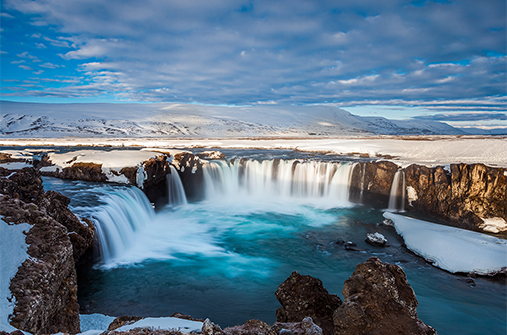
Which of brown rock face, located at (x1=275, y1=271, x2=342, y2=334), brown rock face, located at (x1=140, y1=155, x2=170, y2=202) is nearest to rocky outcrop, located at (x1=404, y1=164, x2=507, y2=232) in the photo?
brown rock face, located at (x1=275, y1=271, x2=342, y2=334)

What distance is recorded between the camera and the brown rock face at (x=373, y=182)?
16.8m

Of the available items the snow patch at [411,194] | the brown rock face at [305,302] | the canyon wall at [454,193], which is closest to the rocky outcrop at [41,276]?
the brown rock face at [305,302]

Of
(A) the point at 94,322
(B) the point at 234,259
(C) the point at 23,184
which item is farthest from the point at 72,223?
(B) the point at 234,259

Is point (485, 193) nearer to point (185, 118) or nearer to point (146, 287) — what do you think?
point (146, 287)

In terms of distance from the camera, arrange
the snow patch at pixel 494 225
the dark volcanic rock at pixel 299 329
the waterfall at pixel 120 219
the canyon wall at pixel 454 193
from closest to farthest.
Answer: the dark volcanic rock at pixel 299 329 → the waterfall at pixel 120 219 → the snow patch at pixel 494 225 → the canyon wall at pixel 454 193

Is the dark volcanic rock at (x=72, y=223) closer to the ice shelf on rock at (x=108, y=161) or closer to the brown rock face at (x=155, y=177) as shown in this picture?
the ice shelf on rock at (x=108, y=161)

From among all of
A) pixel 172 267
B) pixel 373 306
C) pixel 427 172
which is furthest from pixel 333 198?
pixel 373 306

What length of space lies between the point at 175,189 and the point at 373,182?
12.2 m

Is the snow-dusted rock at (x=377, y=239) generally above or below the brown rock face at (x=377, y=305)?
below

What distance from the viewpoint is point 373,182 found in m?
17.3

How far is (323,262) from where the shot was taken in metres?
10.0

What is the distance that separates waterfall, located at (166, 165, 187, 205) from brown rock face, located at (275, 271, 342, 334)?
13.9 metres

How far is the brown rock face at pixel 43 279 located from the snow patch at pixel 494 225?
15194mm

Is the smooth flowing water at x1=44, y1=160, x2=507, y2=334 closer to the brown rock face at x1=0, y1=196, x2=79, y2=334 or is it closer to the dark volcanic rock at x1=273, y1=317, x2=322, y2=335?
the brown rock face at x1=0, y1=196, x2=79, y2=334
